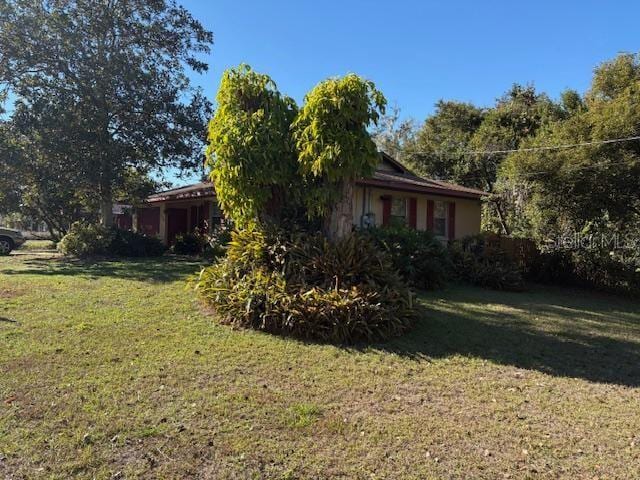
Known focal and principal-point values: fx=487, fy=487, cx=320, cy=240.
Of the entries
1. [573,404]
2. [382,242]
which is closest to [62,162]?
[382,242]

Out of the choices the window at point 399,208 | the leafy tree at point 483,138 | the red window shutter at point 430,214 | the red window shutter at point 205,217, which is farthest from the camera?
the leafy tree at point 483,138

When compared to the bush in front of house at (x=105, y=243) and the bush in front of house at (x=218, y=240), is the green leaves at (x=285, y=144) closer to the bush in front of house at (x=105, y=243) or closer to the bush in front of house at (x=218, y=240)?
the bush in front of house at (x=218, y=240)

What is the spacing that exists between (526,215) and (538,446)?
16891mm

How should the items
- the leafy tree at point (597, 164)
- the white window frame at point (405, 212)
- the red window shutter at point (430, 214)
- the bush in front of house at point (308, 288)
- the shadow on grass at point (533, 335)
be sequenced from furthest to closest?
the red window shutter at point (430, 214), the white window frame at point (405, 212), the leafy tree at point (597, 164), the bush in front of house at point (308, 288), the shadow on grass at point (533, 335)

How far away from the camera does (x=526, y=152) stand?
47.6 ft

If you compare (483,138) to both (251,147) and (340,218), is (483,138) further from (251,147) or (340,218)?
(251,147)

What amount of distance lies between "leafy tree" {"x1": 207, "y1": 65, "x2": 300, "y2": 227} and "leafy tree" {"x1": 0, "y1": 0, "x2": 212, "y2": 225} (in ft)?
30.2

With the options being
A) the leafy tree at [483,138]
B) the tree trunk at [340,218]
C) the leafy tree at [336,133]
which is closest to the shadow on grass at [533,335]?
the tree trunk at [340,218]

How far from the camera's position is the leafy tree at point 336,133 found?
6.96 metres

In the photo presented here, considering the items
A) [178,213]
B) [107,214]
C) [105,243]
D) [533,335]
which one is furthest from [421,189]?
[178,213]

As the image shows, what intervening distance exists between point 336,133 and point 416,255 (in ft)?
16.5

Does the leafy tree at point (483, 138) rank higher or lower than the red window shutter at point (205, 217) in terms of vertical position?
higher

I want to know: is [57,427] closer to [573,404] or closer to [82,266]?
[573,404]

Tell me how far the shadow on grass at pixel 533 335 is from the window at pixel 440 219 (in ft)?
19.0
